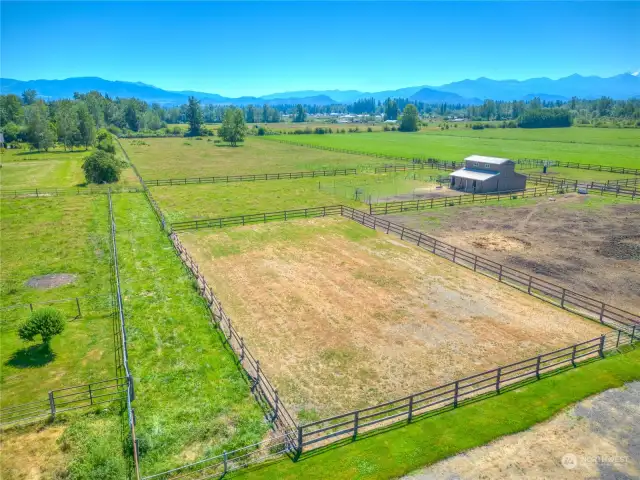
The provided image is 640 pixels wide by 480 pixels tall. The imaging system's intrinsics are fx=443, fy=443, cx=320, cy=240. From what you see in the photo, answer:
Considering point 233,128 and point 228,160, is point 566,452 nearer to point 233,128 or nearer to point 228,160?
point 228,160

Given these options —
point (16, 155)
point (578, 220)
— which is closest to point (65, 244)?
point (578, 220)

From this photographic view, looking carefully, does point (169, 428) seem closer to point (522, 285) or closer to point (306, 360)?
point (306, 360)

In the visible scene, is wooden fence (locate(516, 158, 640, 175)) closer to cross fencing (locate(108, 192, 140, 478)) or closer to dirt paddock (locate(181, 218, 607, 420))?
dirt paddock (locate(181, 218, 607, 420))

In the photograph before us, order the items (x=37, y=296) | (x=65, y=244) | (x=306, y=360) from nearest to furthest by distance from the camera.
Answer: (x=306, y=360)
(x=37, y=296)
(x=65, y=244)

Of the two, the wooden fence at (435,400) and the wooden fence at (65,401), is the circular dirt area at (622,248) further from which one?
the wooden fence at (65,401)

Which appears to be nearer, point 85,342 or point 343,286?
point 85,342

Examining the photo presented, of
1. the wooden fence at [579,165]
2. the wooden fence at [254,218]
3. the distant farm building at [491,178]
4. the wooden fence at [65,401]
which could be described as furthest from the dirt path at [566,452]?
the wooden fence at [579,165]
